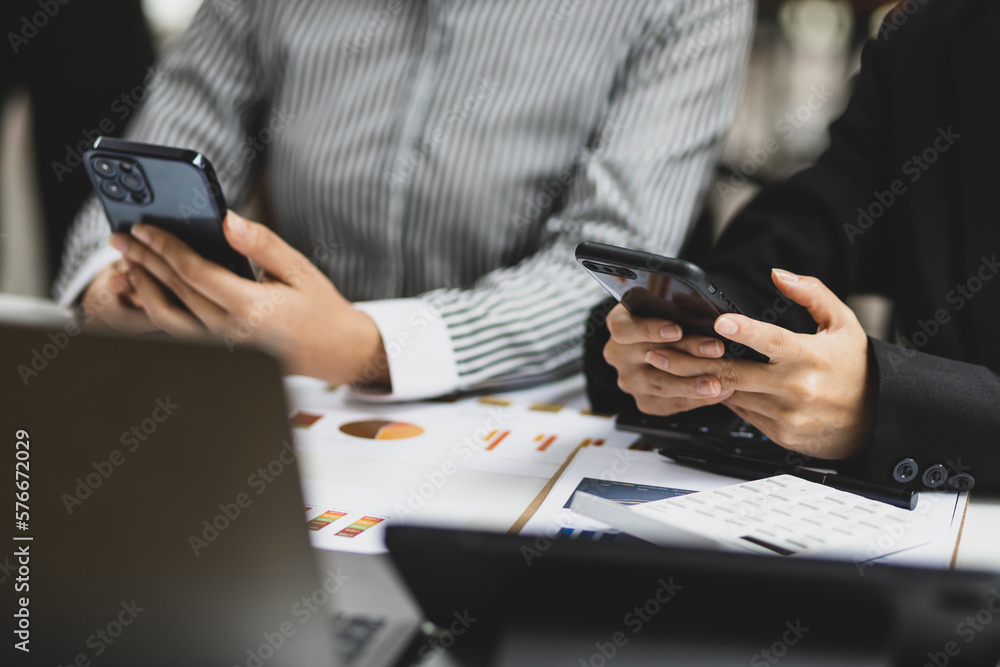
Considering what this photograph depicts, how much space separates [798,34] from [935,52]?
1212mm

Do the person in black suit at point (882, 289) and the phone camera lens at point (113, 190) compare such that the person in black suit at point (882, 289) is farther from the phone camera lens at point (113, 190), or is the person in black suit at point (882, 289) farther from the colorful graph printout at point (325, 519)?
the phone camera lens at point (113, 190)

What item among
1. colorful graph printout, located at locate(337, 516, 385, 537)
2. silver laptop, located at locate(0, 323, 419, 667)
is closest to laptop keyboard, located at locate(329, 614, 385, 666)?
silver laptop, located at locate(0, 323, 419, 667)

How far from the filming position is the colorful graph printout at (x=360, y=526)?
516 millimetres

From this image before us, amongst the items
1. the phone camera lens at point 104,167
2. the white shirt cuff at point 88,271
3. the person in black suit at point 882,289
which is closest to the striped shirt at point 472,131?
the white shirt cuff at point 88,271

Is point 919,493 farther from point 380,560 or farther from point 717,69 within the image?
point 717,69

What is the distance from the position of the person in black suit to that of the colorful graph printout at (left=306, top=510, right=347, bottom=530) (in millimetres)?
257

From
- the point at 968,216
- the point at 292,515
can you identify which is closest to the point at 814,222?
the point at 968,216

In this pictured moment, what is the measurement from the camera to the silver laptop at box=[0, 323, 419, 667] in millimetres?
300

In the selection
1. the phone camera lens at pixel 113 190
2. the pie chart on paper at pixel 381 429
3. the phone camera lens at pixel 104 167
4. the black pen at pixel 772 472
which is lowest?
the pie chart on paper at pixel 381 429

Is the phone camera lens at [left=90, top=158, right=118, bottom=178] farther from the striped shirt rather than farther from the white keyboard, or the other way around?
the white keyboard

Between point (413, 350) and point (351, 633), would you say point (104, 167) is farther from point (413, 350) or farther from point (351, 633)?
point (351, 633)

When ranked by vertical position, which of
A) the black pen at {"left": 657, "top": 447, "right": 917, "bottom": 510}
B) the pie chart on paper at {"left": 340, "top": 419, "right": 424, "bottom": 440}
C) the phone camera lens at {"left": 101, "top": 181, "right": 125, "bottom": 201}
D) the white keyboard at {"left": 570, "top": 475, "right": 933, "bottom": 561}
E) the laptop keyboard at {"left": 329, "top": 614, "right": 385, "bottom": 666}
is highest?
the phone camera lens at {"left": 101, "top": 181, "right": 125, "bottom": 201}

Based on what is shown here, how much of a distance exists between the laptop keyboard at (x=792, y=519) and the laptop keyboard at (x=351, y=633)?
6.5 inches

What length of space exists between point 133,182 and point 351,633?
486mm
